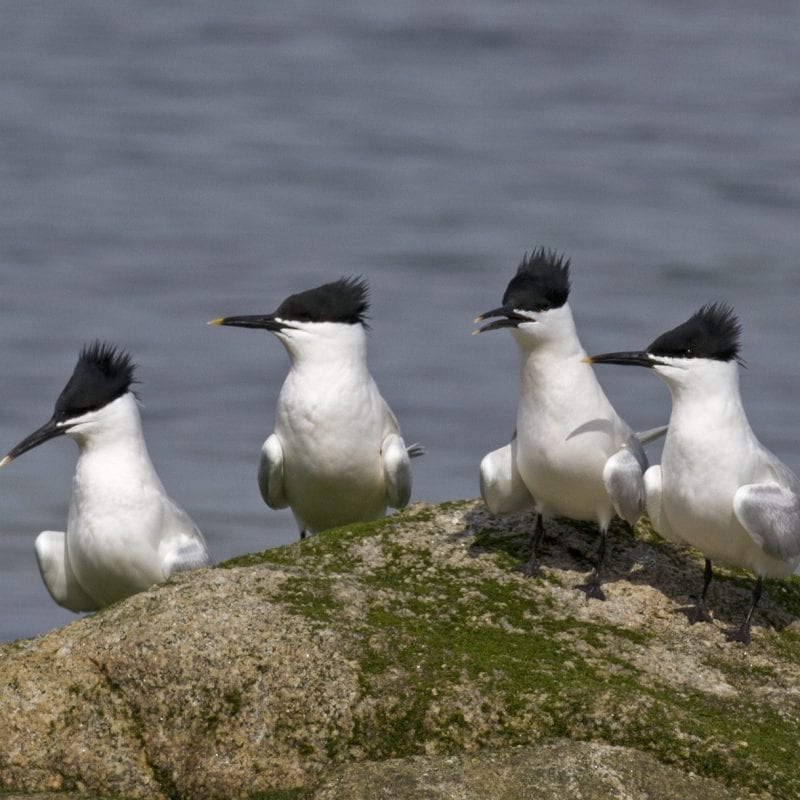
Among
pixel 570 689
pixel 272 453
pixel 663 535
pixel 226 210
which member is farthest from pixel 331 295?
pixel 226 210

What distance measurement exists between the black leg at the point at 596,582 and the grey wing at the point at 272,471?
200cm

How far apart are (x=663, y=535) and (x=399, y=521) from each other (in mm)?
1021

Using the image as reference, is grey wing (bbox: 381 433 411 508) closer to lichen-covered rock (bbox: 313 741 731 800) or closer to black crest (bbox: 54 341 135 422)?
black crest (bbox: 54 341 135 422)

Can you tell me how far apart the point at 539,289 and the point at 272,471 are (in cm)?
202

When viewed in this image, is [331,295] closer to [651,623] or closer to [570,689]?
[651,623]

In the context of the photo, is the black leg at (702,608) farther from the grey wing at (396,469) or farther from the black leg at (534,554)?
the grey wing at (396,469)

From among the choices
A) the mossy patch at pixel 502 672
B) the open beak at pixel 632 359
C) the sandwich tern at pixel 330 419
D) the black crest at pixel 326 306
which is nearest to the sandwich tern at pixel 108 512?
the sandwich tern at pixel 330 419

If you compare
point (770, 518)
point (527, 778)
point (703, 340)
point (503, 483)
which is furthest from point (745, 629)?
point (527, 778)

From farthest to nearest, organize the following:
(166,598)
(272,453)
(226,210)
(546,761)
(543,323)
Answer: (226,210), (272,453), (543,323), (166,598), (546,761)

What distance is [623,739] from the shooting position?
5410mm

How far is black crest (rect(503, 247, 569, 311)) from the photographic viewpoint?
22.3ft

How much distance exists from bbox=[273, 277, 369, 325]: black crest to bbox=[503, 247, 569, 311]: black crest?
Result: 153cm

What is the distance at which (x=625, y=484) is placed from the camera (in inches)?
261

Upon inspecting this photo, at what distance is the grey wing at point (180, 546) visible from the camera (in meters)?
7.51
